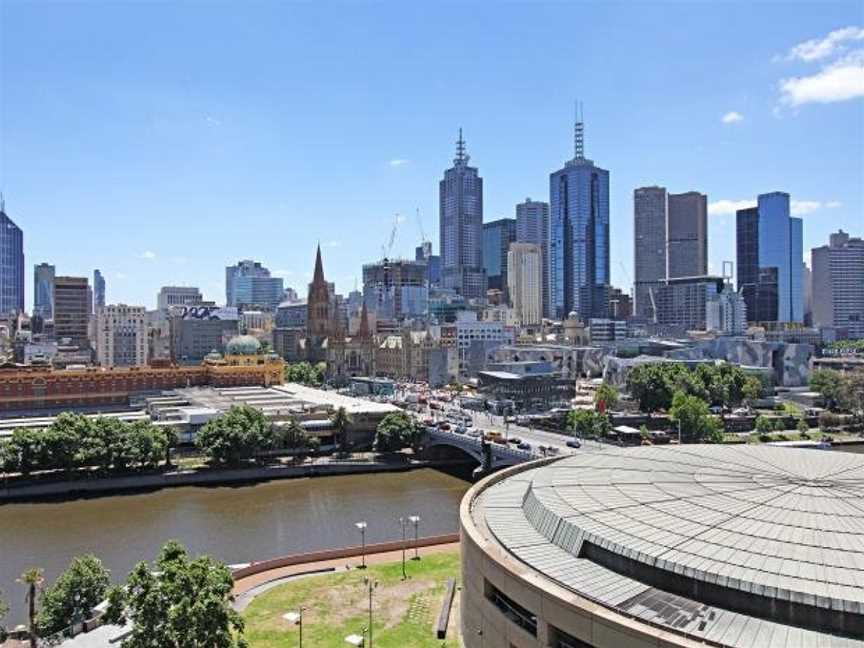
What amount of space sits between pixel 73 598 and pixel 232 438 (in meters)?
58.1

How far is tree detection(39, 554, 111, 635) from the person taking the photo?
45.8 m

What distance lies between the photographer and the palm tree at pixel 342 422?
404ft

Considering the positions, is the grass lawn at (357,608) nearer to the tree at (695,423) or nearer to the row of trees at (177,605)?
the row of trees at (177,605)

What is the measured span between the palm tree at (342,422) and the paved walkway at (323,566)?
5955 cm

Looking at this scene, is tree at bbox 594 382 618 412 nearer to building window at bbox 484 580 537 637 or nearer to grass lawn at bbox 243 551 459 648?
grass lawn at bbox 243 551 459 648

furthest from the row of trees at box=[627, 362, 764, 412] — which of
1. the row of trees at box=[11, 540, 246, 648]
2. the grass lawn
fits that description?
the row of trees at box=[11, 540, 246, 648]

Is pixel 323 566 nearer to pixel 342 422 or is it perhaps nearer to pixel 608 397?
pixel 342 422

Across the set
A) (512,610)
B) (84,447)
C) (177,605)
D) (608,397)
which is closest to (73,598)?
(177,605)

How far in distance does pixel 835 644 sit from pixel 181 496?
8345cm

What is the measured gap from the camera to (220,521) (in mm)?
80938

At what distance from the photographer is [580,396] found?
614ft

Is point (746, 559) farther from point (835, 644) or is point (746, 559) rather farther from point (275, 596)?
point (275, 596)

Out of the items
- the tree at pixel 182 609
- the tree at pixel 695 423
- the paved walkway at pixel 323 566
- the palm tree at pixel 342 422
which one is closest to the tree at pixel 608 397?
the tree at pixel 695 423

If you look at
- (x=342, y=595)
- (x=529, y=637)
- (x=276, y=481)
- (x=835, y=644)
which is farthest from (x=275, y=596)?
(x=276, y=481)
